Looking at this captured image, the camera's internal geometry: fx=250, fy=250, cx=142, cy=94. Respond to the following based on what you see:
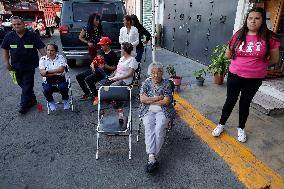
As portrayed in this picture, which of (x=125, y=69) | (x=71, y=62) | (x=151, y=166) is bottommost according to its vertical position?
(x=151, y=166)

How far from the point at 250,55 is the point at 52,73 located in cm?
376

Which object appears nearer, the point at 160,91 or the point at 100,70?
the point at 160,91

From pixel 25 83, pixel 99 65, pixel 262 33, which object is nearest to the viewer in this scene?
pixel 262 33

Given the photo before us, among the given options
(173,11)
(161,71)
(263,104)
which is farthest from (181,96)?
(173,11)

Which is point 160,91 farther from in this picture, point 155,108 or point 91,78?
point 91,78

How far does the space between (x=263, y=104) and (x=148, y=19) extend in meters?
Result: 10.5

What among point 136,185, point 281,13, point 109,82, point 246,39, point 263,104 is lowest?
point 136,185

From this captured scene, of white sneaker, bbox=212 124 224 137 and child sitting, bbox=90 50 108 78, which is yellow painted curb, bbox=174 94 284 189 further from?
child sitting, bbox=90 50 108 78

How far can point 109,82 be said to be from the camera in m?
5.30

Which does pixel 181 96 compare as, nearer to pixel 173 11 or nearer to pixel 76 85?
pixel 76 85

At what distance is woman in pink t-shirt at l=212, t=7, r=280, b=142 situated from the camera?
3.47 m

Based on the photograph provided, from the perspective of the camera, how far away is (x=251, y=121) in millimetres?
4715

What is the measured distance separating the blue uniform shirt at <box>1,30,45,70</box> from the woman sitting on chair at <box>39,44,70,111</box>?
27 cm

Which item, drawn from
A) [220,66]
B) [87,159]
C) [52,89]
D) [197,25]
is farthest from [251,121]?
[197,25]
